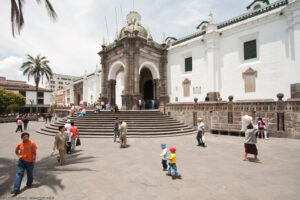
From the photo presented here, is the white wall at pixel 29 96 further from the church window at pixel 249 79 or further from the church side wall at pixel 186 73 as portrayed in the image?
the church window at pixel 249 79

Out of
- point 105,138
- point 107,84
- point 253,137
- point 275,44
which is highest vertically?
point 275,44

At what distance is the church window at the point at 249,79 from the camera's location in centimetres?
1367

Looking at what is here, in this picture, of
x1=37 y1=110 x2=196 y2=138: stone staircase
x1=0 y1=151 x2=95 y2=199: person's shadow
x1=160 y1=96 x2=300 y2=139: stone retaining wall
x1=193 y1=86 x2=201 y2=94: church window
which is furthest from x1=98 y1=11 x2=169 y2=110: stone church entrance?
x1=0 y1=151 x2=95 y2=199: person's shadow

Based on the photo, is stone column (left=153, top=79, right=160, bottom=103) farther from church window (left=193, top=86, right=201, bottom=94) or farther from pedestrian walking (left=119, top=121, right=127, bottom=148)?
pedestrian walking (left=119, top=121, right=127, bottom=148)

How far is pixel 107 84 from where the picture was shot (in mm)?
20422

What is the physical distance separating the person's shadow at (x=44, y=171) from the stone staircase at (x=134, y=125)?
4.48 m

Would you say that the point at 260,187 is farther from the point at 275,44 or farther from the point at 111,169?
the point at 275,44

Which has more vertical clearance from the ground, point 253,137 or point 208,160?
point 253,137

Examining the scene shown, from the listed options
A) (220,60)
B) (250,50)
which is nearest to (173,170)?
(220,60)

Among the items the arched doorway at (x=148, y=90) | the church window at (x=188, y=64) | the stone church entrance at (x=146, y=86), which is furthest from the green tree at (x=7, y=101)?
the church window at (x=188, y=64)

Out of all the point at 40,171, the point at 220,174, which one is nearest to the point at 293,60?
the point at 220,174

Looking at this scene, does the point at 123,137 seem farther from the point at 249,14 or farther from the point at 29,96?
the point at 29,96

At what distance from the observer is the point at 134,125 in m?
12.0

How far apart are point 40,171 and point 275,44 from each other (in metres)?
17.2
